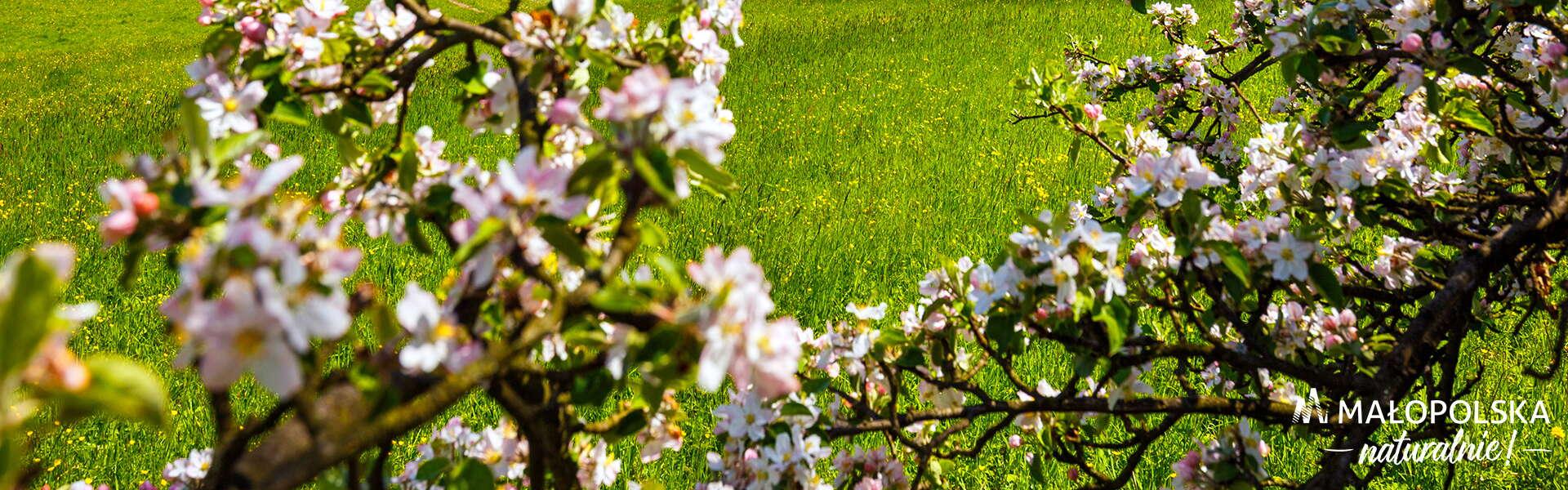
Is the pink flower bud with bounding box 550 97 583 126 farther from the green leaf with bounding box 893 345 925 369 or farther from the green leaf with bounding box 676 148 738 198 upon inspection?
the green leaf with bounding box 893 345 925 369

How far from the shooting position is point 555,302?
80cm

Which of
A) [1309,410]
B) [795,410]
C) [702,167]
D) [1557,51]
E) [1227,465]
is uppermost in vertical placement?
[702,167]

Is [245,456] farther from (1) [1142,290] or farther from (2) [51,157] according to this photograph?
(2) [51,157]

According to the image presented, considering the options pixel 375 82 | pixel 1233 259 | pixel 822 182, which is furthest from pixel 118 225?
pixel 822 182

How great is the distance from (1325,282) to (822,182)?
3909 millimetres

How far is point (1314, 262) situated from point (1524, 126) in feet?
2.87

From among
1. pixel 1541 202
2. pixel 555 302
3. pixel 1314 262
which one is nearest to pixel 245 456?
pixel 555 302

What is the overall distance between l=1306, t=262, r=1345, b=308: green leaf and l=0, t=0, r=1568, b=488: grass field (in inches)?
26.0

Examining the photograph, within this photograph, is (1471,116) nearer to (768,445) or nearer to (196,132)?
(768,445)

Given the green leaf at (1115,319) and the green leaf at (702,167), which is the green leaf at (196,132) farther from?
the green leaf at (1115,319)

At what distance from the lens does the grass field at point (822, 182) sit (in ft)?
9.39

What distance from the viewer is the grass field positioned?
2.86 meters

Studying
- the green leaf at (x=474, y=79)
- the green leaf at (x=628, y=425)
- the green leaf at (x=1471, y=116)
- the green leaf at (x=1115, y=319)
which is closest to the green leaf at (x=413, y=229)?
the green leaf at (x=474, y=79)

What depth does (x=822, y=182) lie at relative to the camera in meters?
5.23
